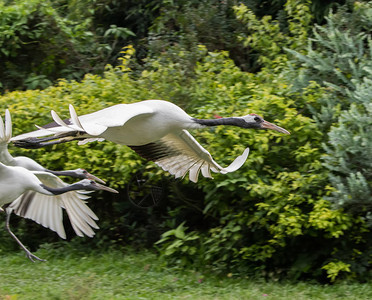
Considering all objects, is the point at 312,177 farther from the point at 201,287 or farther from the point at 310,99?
the point at 201,287

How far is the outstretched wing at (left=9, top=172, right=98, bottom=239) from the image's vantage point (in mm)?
6840

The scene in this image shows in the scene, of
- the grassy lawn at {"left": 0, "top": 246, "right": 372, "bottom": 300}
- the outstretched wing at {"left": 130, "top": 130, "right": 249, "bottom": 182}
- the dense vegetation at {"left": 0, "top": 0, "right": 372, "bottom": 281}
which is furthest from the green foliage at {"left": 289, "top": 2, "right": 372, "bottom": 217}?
the outstretched wing at {"left": 130, "top": 130, "right": 249, "bottom": 182}

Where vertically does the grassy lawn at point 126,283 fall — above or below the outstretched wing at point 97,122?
below

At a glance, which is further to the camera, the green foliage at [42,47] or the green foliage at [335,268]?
the green foliage at [42,47]

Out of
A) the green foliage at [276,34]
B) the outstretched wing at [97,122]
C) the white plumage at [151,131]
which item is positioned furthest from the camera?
the green foliage at [276,34]

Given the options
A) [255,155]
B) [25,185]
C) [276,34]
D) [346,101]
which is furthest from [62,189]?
[276,34]

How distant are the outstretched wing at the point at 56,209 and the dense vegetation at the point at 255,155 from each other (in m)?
0.48

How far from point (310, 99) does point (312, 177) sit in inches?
36.1

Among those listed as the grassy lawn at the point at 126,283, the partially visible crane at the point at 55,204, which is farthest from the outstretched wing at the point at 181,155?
the grassy lawn at the point at 126,283

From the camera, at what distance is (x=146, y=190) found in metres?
7.64

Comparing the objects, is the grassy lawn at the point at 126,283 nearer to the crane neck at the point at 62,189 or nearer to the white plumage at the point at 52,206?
the white plumage at the point at 52,206

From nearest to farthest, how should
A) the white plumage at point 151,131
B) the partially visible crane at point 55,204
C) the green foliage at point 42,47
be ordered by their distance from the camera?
the white plumage at point 151,131
the partially visible crane at point 55,204
the green foliage at point 42,47

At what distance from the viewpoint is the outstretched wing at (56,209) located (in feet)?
22.4

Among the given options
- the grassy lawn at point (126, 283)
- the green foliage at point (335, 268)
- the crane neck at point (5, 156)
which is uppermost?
the crane neck at point (5, 156)
